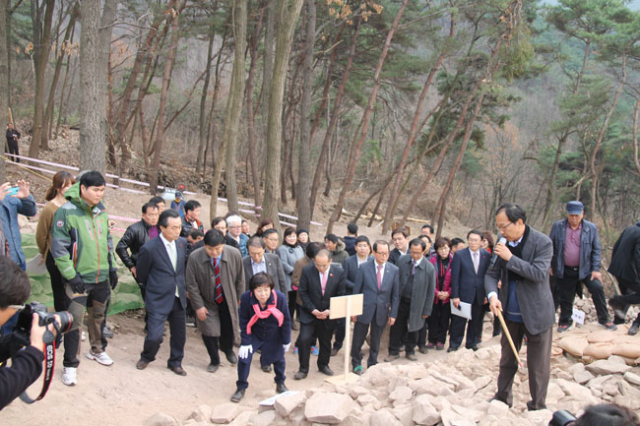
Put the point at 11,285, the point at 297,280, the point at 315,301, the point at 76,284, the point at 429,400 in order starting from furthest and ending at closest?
the point at 297,280 < the point at 315,301 < the point at 76,284 < the point at 429,400 < the point at 11,285

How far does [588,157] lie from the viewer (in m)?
22.9

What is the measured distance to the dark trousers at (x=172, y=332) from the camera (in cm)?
505

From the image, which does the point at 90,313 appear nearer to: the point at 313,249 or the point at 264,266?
the point at 264,266

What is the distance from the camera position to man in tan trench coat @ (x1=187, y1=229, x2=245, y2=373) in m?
5.43

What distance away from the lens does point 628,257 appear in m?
6.05

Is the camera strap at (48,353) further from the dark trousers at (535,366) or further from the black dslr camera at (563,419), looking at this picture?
the dark trousers at (535,366)

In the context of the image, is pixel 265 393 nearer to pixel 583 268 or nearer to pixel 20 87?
pixel 583 268

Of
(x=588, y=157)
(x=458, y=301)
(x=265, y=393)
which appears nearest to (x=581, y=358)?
(x=458, y=301)

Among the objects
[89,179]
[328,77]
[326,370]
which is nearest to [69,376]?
[89,179]

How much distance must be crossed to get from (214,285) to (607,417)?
4.46 meters

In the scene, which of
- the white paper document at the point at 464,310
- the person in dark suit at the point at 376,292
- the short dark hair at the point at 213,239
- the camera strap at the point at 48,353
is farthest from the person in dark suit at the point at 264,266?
the camera strap at the point at 48,353

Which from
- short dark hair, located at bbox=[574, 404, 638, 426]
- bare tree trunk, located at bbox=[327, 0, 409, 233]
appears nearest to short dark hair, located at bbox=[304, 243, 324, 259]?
short dark hair, located at bbox=[574, 404, 638, 426]

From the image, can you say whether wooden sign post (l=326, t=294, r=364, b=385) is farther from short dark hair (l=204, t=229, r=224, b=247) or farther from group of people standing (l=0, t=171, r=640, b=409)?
short dark hair (l=204, t=229, r=224, b=247)

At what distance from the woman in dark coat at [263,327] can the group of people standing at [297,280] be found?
0.04 feet
